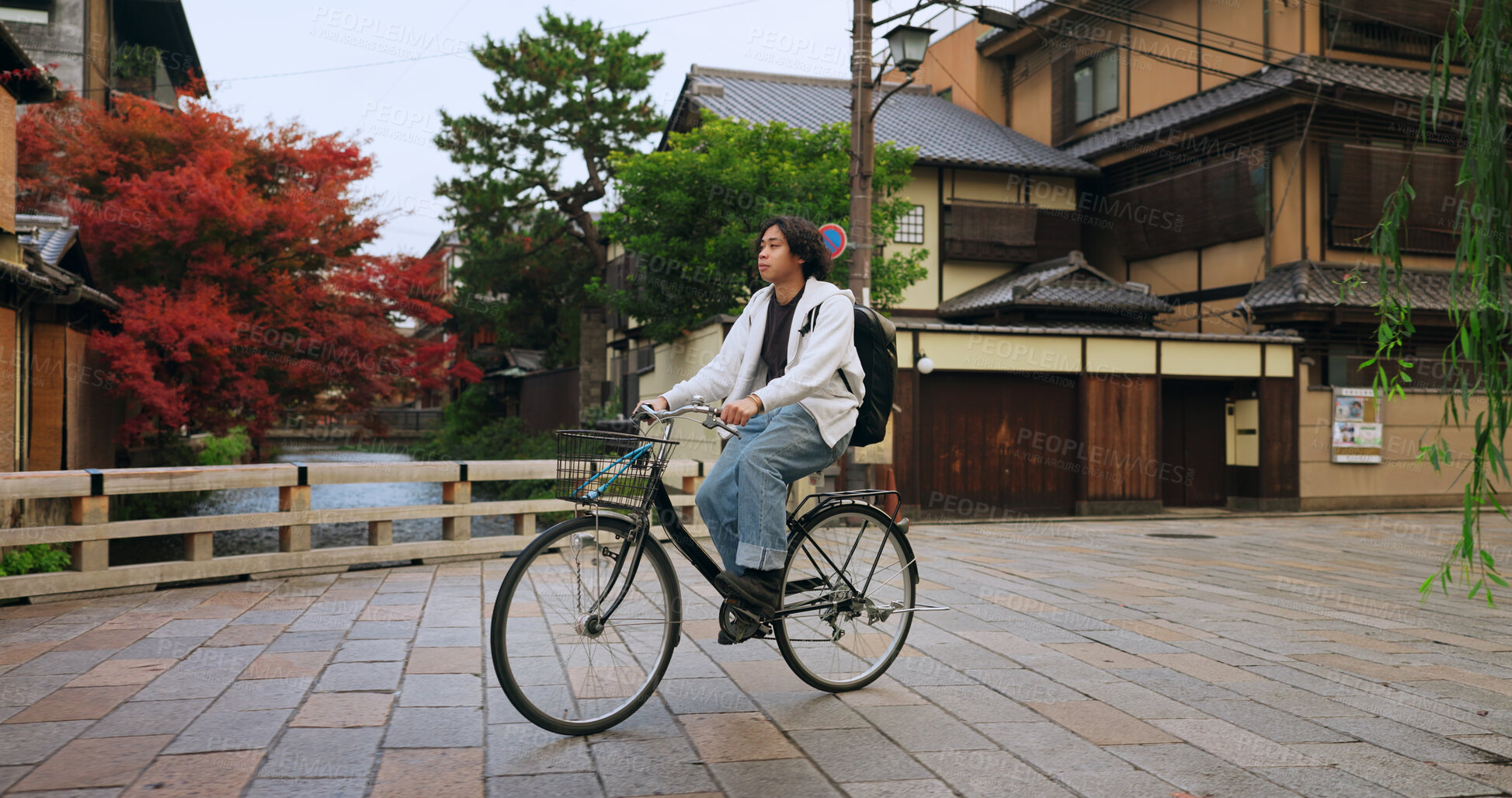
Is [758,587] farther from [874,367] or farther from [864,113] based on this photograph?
[864,113]

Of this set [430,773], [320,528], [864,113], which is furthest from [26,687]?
[320,528]

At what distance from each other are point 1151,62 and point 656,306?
11015 millimetres

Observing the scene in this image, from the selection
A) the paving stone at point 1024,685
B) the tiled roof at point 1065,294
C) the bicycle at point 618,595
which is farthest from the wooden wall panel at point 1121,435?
the bicycle at point 618,595

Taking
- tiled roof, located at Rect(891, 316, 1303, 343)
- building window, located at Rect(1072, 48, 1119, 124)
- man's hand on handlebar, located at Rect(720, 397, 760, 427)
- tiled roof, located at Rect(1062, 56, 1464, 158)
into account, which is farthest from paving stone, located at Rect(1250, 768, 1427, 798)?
building window, located at Rect(1072, 48, 1119, 124)

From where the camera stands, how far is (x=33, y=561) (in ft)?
26.0

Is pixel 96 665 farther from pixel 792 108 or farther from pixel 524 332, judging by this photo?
pixel 524 332

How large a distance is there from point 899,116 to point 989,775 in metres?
20.8

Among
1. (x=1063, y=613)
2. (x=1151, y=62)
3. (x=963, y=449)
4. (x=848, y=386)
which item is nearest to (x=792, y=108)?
(x=1151, y=62)

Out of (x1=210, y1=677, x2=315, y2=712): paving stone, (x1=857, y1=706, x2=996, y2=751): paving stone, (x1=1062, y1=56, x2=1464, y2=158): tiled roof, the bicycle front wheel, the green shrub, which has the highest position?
(x1=1062, y1=56, x2=1464, y2=158): tiled roof

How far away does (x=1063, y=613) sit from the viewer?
19.3 feet

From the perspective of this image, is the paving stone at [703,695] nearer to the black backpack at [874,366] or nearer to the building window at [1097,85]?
the black backpack at [874,366]

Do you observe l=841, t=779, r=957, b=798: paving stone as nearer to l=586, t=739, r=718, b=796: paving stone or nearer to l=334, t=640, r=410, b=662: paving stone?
l=586, t=739, r=718, b=796: paving stone

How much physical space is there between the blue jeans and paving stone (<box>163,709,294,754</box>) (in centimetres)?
162

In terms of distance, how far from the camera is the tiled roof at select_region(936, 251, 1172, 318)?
56.5ft
